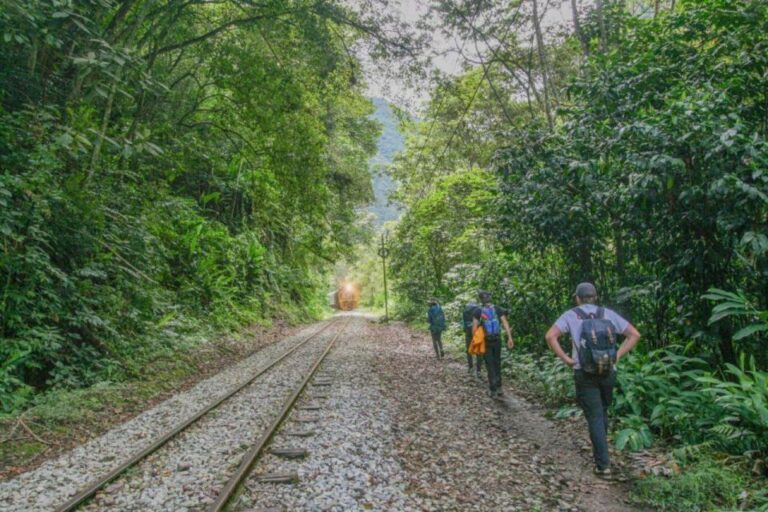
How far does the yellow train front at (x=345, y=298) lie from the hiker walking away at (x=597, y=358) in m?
65.9

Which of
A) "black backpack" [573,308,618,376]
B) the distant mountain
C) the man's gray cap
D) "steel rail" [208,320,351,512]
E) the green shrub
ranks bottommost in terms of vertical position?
the green shrub

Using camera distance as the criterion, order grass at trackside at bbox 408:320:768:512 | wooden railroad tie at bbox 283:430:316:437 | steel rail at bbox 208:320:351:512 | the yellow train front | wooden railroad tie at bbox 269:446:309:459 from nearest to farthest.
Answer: grass at trackside at bbox 408:320:768:512 < steel rail at bbox 208:320:351:512 < wooden railroad tie at bbox 269:446:309:459 < wooden railroad tie at bbox 283:430:316:437 < the yellow train front

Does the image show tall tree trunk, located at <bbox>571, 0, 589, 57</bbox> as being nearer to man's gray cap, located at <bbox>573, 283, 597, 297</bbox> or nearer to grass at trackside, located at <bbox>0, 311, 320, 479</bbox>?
man's gray cap, located at <bbox>573, 283, 597, 297</bbox>

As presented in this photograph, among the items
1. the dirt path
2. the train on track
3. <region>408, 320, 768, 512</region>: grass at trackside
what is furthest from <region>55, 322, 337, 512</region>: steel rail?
the train on track

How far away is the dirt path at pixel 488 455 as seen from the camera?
14.1 ft

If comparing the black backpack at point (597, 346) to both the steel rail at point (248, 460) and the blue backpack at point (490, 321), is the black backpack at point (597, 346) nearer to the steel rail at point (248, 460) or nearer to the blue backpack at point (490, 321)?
the blue backpack at point (490, 321)

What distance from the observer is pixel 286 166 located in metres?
12.4

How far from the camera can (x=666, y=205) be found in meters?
5.52

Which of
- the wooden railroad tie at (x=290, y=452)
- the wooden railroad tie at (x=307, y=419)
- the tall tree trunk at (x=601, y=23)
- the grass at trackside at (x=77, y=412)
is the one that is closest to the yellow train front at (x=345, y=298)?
the grass at trackside at (x=77, y=412)

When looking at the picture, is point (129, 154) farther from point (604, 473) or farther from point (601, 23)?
point (601, 23)

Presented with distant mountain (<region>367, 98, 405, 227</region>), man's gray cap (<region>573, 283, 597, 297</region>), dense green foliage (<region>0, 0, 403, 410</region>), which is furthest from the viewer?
distant mountain (<region>367, 98, 405, 227</region>)

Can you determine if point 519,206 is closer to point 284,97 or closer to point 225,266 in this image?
point 284,97

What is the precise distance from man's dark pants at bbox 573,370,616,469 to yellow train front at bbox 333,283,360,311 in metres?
65.9

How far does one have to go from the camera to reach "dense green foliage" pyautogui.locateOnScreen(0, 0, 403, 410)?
23.0 ft
